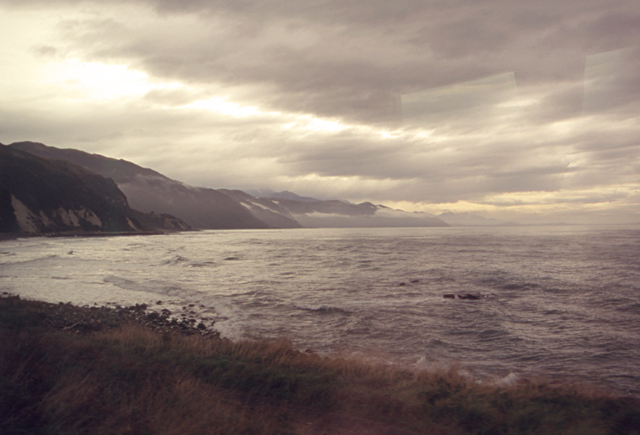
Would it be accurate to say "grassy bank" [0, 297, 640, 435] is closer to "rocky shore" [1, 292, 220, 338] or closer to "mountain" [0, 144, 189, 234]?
"rocky shore" [1, 292, 220, 338]

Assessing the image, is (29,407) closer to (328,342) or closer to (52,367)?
(52,367)

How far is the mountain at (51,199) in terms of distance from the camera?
107 m

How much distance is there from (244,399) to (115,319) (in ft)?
43.9

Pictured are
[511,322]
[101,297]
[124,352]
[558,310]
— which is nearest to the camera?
[124,352]

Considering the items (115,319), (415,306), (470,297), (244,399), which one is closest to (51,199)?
(115,319)

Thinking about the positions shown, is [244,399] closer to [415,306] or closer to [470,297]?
[415,306]

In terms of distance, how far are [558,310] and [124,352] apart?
78.1ft

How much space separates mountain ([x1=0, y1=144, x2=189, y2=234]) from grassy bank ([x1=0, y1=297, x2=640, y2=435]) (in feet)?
401

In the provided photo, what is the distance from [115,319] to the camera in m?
18.3

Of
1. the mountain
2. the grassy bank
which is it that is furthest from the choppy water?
the mountain

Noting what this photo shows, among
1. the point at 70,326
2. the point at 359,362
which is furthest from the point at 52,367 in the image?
the point at 70,326

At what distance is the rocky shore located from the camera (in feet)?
52.5

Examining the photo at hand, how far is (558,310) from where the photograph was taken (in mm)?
22984

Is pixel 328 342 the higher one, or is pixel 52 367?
pixel 52 367
